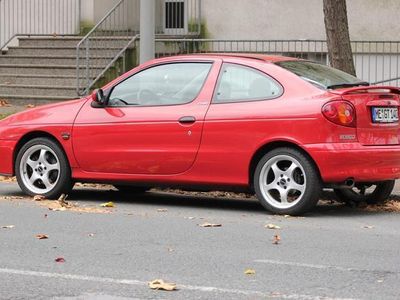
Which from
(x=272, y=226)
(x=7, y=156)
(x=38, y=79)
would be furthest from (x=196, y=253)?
(x=38, y=79)

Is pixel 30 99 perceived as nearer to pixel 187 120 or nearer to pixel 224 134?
pixel 187 120

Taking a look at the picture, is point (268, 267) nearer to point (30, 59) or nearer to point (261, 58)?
point (261, 58)

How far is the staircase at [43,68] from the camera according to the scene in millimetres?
18469

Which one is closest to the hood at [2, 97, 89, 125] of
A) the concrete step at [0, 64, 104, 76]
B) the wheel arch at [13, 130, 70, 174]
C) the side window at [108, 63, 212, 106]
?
the wheel arch at [13, 130, 70, 174]

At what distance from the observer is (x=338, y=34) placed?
485 inches

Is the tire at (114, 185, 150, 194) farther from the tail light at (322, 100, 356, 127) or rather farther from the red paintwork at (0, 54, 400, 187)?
the tail light at (322, 100, 356, 127)

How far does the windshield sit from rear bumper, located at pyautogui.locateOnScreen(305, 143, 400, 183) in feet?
2.17

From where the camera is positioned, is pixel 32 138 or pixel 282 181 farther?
pixel 32 138

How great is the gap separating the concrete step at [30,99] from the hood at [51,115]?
774 cm

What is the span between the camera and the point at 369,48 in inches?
714

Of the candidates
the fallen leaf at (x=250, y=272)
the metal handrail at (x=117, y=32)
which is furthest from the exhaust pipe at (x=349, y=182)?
the metal handrail at (x=117, y=32)

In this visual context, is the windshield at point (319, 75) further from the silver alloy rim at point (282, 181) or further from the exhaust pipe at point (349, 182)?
the exhaust pipe at point (349, 182)

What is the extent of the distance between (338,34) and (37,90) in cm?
805

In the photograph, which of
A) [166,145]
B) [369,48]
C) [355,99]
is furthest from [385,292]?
[369,48]
